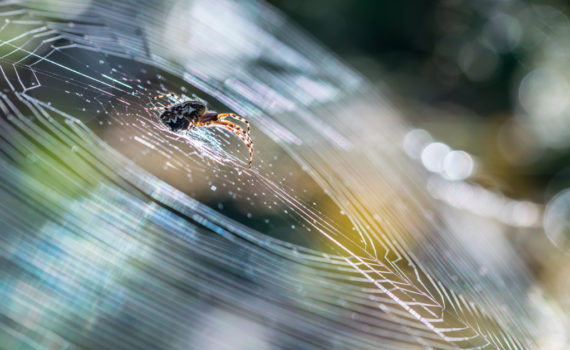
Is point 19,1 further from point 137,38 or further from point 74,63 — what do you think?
point 74,63

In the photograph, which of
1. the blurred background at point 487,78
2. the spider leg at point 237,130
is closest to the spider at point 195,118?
the spider leg at point 237,130

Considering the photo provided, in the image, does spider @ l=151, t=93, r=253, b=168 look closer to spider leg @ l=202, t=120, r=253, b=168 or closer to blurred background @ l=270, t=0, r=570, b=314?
spider leg @ l=202, t=120, r=253, b=168

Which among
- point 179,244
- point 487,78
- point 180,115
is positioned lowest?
point 179,244

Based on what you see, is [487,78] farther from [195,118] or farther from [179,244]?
[179,244]

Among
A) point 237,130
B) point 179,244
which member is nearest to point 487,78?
point 237,130

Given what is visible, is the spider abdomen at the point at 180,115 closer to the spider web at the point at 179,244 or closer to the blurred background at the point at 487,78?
the spider web at the point at 179,244
